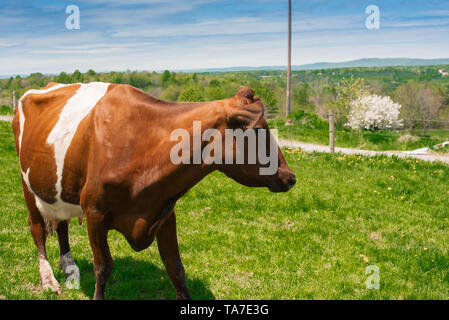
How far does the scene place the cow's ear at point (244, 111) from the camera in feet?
10.8

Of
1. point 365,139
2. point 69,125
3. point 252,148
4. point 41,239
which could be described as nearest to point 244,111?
point 252,148

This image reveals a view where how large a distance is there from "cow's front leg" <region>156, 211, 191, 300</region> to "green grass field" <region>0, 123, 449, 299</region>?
462 mm

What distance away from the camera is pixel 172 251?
417 cm

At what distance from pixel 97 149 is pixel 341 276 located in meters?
3.37

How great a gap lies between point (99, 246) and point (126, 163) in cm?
84

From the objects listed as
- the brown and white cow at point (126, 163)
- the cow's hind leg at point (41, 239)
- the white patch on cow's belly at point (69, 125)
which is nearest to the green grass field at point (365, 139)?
the cow's hind leg at point (41, 239)

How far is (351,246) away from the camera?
6.23m

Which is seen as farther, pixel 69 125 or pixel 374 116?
pixel 374 116

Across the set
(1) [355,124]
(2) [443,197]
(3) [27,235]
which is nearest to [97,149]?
(3) [27,235]

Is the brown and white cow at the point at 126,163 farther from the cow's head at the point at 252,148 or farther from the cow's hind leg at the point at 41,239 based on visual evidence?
the cow's hind leg at the point at 41,239

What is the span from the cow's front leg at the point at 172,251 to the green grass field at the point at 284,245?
0.46 metres

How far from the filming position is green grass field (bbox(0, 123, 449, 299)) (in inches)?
194

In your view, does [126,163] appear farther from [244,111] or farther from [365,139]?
[365,139]

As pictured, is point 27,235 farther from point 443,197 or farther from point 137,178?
point 443,197
